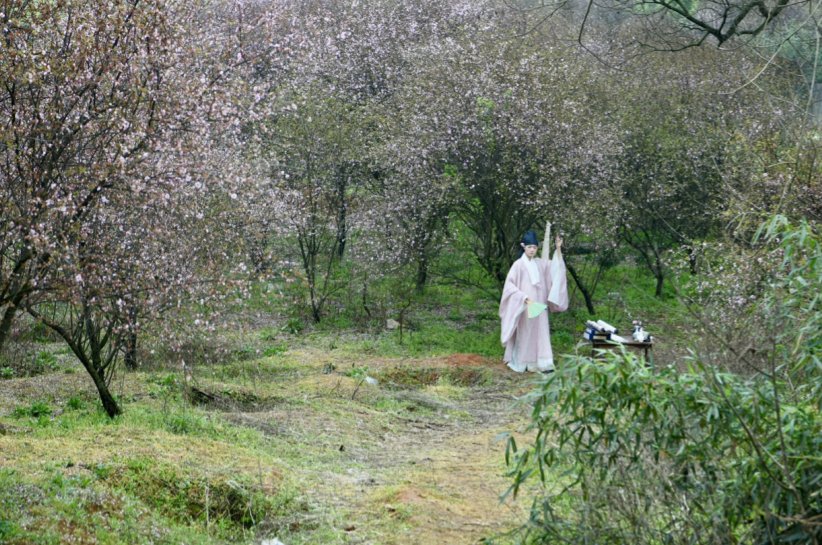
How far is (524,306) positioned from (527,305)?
0.17 meters

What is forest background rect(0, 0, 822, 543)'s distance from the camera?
4617 mm

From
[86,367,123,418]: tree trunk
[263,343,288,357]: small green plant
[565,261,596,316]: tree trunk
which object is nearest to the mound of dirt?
[263,343,288,357]: small green plant

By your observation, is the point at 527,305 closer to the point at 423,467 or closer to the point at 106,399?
the point at 423,467

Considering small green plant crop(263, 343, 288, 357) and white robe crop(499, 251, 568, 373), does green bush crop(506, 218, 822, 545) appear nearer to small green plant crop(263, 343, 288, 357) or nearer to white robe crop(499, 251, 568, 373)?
A: white robe crop(499, 251, 568, 373)

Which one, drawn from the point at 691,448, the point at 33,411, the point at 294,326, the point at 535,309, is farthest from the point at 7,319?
the point at 294,326

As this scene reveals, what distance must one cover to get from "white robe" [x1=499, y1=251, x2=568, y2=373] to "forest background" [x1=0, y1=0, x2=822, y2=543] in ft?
4.31

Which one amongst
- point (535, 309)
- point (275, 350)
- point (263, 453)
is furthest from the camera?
point (275, 350)

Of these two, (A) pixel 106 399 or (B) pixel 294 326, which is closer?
(A) pixel 106 399

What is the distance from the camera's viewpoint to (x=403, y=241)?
59.4ft

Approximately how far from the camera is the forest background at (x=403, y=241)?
15.1ft

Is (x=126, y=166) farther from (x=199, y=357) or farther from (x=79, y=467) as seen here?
(x=199, y=357)

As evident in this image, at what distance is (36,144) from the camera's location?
6.33 m

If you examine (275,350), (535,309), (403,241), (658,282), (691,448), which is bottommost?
(275,350)

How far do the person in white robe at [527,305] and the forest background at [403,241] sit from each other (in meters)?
1.33
